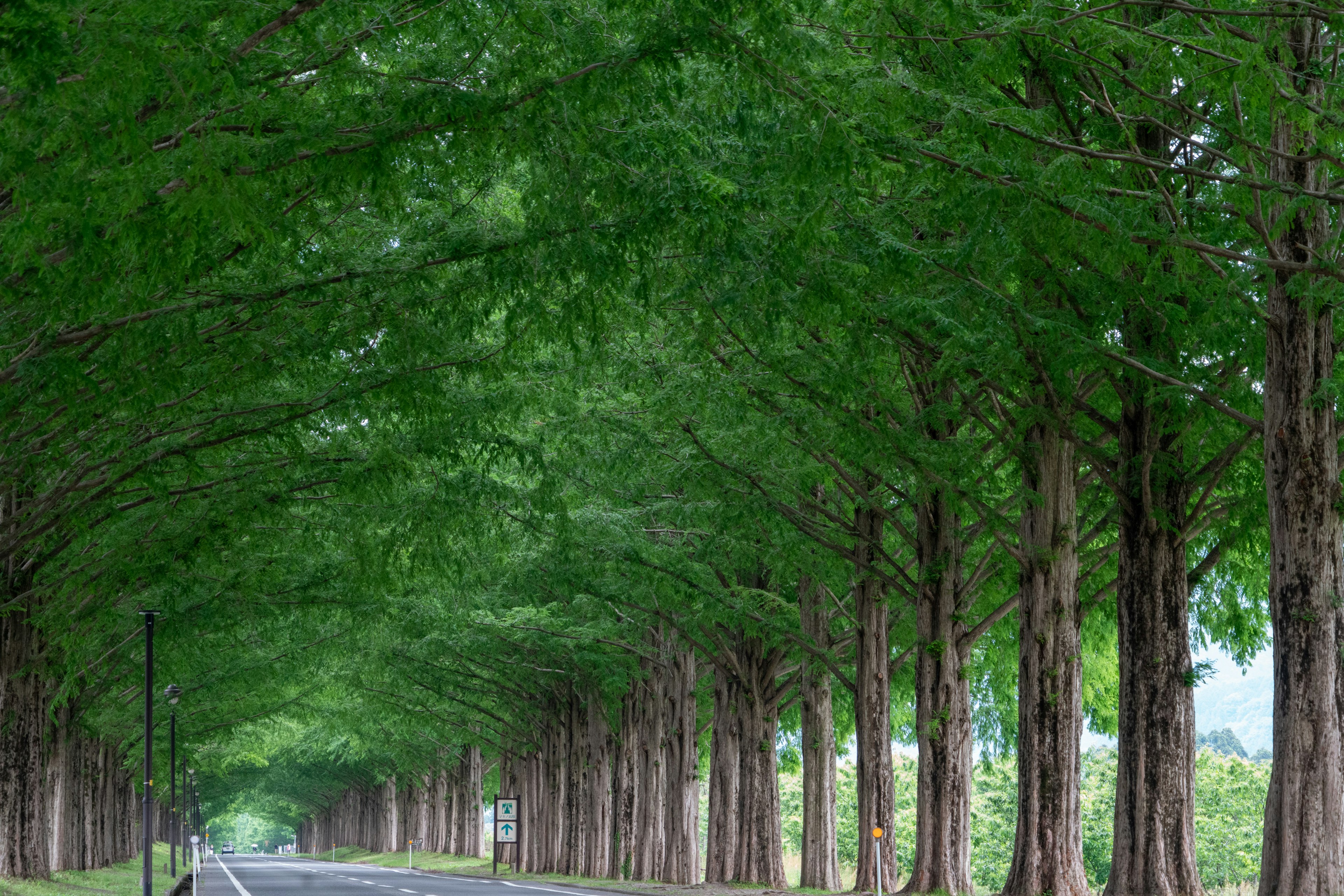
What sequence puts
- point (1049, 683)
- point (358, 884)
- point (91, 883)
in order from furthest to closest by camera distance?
point (358, 884)
point (91, 883)
point (1049, 683)

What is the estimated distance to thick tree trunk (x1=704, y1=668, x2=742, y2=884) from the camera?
31.0m

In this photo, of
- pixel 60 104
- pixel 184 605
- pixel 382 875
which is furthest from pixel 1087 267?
pixel 382 875

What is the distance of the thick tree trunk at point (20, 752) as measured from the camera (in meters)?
22.2

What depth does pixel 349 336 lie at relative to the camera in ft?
42.2

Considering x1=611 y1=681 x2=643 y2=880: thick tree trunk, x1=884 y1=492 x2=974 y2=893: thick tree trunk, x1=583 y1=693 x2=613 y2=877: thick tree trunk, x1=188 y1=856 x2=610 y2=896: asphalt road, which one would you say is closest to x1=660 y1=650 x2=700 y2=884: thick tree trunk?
x1=188 y1=856 x2=610 y2=896: asphalt road

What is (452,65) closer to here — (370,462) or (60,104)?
(60,104)

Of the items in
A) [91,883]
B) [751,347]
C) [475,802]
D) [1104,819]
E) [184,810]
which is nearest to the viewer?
[751,347]

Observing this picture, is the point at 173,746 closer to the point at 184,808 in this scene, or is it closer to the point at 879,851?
the point at 879,851

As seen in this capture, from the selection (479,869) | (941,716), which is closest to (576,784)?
(479,869)

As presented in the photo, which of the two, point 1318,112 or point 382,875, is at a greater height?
point 1318,112

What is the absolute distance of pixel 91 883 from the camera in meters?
31.9

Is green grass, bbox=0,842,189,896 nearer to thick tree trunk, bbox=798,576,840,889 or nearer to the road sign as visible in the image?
the road sign

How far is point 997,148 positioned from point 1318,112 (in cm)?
275

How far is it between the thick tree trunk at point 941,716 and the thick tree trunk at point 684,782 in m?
13.4
